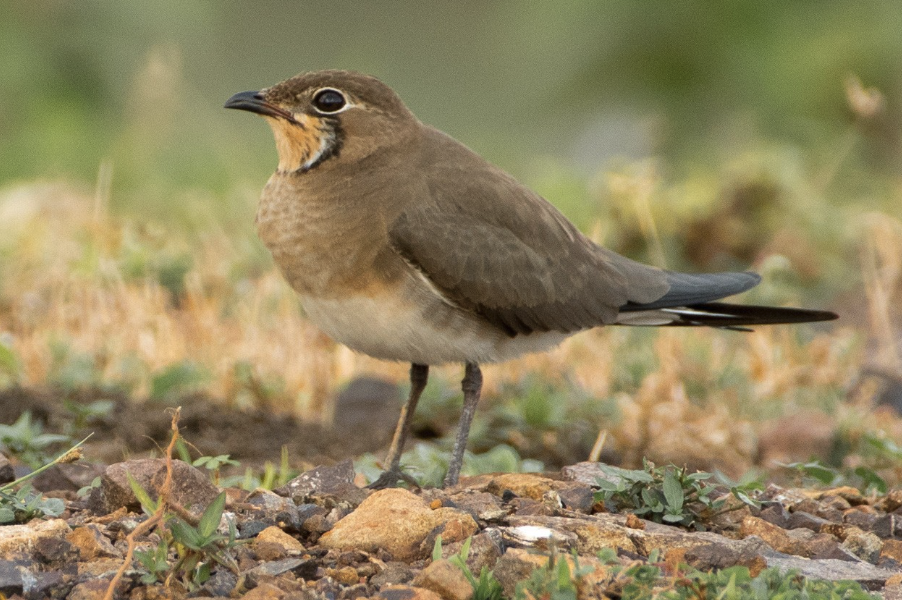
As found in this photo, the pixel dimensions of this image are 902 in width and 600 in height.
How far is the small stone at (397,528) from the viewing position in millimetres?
3473

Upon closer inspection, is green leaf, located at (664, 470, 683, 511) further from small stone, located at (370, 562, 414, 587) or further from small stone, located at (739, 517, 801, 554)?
small stone, located at (370, 562, 414, 587)

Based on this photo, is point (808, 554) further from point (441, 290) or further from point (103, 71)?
point (103, 71)

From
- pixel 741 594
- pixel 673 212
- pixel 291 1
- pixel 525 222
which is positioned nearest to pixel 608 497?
pixel 741 594

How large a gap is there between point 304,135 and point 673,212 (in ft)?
14.4

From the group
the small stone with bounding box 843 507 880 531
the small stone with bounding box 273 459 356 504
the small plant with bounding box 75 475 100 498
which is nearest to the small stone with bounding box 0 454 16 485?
the small plant with bounding box 75 475 100 498

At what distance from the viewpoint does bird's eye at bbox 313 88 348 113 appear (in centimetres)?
493

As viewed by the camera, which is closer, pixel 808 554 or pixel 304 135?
pixel 808 554

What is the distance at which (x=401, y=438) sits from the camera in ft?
15.6

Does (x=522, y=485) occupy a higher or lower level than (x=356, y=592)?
higher

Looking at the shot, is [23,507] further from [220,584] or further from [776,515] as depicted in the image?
[776,515]

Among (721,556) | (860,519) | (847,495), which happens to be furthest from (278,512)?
(847,495)

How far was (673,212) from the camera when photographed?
879 cm

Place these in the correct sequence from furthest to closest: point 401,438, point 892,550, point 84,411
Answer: point 84,411
point 401,438
point 892,550

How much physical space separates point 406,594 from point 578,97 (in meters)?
9.21
